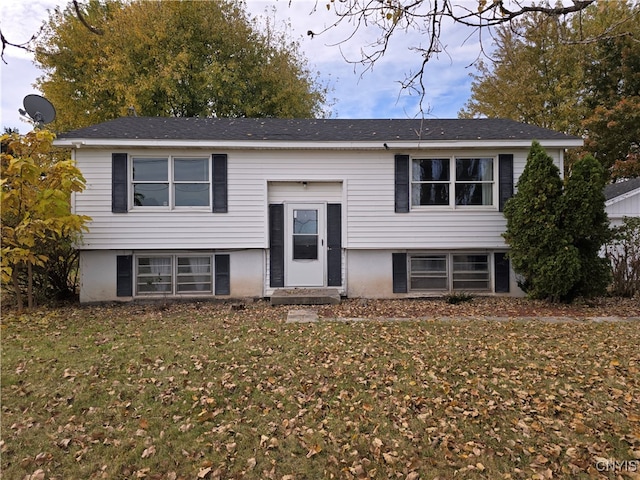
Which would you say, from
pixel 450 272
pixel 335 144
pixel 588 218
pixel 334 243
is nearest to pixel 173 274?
pixel 334 243

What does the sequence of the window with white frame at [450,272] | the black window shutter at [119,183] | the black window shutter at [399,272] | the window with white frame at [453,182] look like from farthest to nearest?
1. the window with white frame at [450,272]
2. the black window shutter at [399,272]
3. the window with white frame at [453,182]
4. the black window shutter at [119,183]

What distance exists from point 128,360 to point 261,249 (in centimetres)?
470

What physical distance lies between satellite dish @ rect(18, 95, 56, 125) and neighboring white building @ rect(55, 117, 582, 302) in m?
0.99

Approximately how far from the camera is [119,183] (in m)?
8.55

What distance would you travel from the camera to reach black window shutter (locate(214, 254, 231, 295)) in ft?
29.3

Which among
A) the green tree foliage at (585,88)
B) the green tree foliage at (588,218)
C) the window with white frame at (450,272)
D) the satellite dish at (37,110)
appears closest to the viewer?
the green tree foliage at (588,218)

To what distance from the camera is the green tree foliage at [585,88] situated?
59.0 feet

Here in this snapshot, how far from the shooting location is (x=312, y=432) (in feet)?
10.4

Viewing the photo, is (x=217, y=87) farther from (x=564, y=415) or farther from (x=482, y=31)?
(x=564, y=415)

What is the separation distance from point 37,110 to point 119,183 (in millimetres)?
2511

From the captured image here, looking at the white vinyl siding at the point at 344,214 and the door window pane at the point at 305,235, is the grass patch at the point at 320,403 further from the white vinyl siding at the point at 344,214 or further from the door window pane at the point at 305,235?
the door window pane at the point at 305,235

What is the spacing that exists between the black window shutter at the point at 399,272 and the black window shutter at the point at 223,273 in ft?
13.4

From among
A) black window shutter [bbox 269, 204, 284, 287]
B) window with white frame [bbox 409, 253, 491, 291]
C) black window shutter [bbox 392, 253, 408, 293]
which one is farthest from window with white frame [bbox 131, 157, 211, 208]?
window with white frame [bbox 409, 253, 491, 291]

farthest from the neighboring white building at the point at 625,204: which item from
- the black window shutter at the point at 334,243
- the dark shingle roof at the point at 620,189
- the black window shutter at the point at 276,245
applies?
the black window shutter at the point at 276,245
